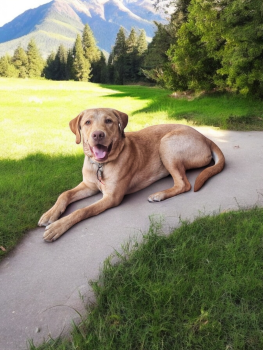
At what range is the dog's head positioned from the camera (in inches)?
144

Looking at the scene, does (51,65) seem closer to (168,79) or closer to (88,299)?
(168,79)

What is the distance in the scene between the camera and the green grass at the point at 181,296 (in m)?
1.86

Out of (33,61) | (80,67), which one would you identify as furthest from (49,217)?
(33,61)

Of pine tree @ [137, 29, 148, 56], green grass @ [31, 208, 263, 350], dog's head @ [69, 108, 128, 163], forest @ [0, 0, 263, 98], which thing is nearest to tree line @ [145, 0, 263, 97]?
forest @ [0, 0, 263, 98]

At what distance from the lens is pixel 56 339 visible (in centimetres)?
193

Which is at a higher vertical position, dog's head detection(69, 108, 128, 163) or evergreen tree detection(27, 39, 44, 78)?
evergreen tree detection(27, 39, 44, 78)

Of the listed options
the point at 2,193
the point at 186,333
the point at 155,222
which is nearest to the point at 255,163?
the point at 155,222

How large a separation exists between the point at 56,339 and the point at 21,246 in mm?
1399

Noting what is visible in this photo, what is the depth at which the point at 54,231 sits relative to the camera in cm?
320

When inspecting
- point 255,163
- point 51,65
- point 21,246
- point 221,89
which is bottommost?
point 21,246

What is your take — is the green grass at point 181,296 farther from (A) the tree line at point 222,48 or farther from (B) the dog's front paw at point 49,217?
(A) the tree line at point 222,48

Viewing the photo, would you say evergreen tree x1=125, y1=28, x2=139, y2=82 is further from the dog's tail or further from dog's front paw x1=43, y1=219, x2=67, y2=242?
dog's front paw x1=43, y1=219, x2=67, y2=242

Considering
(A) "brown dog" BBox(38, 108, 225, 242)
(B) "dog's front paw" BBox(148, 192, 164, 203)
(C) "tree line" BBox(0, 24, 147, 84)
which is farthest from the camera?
(C) "tree line" BBox(0, 24, 147, 84)

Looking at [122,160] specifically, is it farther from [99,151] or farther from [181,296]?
[181,296]
